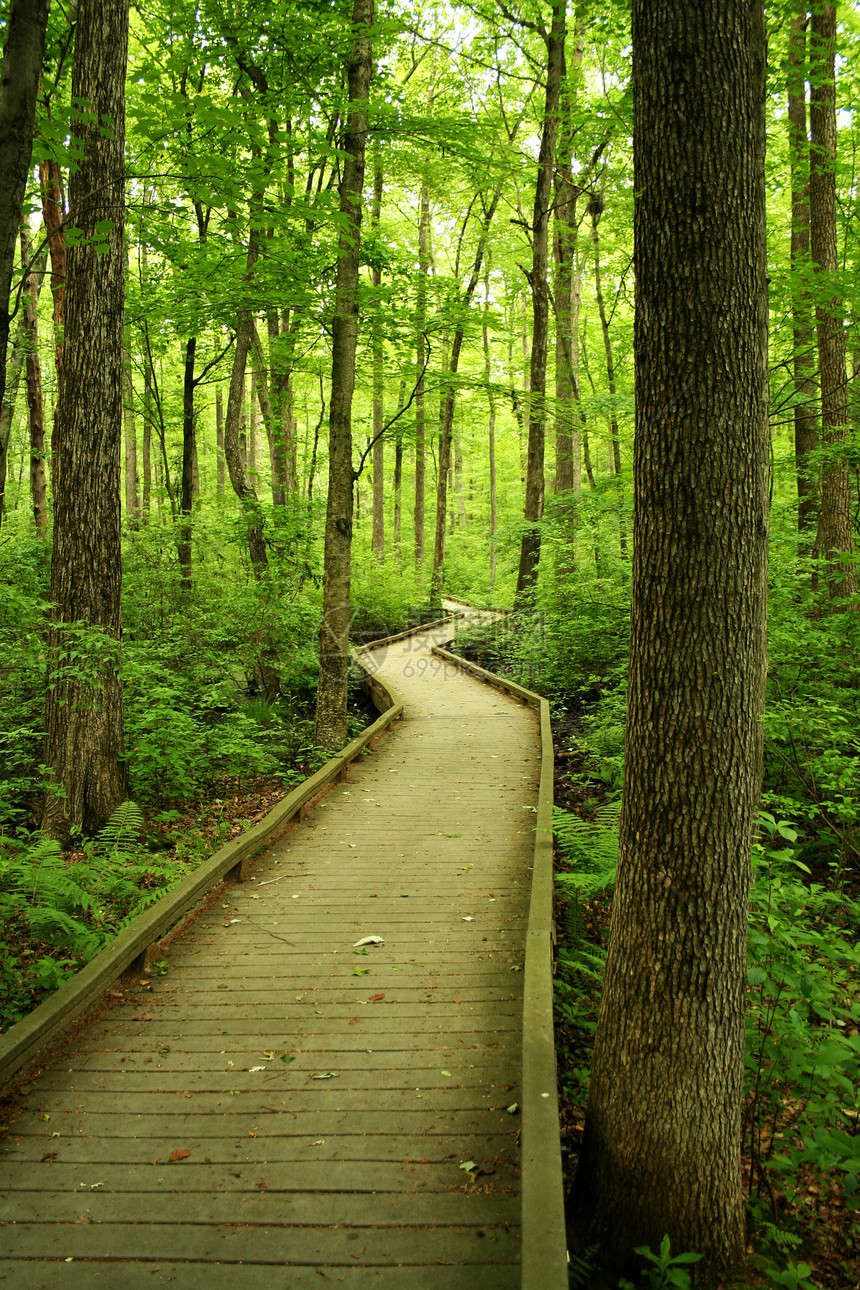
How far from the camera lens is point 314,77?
1012 centimetres

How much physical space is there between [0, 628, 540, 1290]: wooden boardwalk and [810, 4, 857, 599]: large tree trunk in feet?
25.1

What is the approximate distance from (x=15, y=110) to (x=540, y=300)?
13.9 meters

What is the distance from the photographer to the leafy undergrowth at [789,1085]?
299cm

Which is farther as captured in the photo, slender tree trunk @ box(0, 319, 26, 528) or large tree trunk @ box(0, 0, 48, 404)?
slender tree trunk @ box(0, 319, 26, 528)

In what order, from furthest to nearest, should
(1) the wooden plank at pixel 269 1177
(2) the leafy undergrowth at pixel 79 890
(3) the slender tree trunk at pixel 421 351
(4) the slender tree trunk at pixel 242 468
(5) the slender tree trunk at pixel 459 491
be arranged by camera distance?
(5) the slender tree trunk at pixel 459 491 < (4) the slender tree trunk at pixel 242 468 < (3) the slender tree trunk at pixel 421 351 < (2) the leafy undergrowth at pixel 79 890 < (1) the wooden plank at pixel 269 1177

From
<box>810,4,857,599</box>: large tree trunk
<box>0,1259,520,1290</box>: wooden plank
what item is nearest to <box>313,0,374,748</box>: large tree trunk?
<box>810,4,857,599</box>: large tree trunk

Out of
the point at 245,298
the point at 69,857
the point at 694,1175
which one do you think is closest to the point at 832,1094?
the point at 694,1175

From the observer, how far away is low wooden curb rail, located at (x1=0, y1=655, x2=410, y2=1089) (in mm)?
3467

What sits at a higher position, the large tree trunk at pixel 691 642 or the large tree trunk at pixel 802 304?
the large tree trunk at pixel 802 304

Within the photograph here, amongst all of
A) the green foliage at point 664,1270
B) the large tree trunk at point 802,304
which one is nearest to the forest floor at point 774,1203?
the green foliage at point 664,1270

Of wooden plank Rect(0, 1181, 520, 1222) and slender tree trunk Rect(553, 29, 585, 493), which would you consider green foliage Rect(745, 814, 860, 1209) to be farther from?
slender tree trunk Rect(553, 29, 585, 493)

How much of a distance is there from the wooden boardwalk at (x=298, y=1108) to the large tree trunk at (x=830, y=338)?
25.1 feet

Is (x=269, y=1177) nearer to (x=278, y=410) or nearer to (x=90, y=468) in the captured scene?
(x=90, y=468)

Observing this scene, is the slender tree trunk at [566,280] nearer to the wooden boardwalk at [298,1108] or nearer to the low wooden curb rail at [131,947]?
the low wooden curb rail at [131,947]
